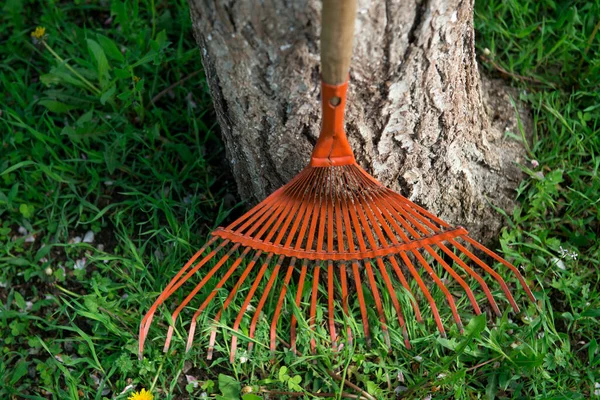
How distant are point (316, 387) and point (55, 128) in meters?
1.26

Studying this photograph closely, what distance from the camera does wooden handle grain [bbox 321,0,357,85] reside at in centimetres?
113

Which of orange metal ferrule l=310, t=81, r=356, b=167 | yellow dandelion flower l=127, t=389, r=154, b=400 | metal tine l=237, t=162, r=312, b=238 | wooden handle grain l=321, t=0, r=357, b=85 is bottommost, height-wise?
yellow dandelion flower l=127, t=389, r=154, b=400

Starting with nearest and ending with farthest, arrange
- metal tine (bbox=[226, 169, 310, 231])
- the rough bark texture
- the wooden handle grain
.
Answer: the wooden handle grain → the rough bark texture → metal tine (bbox=[226, 169, 310, 231])

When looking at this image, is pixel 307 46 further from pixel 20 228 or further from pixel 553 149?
pixel 20 228

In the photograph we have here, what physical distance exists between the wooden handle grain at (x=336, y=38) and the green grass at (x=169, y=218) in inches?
28.8

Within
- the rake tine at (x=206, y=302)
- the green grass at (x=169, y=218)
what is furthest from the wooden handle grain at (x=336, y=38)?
the green grass at (x=169, y=218)

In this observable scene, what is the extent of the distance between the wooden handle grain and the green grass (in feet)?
2.40

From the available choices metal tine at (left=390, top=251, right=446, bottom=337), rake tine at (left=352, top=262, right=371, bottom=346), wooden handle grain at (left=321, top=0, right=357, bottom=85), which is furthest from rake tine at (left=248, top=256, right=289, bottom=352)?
wooden handle grain at (left=321, top=0, right=357, bottom=85)

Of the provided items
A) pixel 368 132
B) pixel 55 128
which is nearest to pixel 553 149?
pixel 368 132

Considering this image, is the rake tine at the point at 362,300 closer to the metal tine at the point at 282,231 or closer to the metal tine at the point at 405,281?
the metal tine at the point at 405,281

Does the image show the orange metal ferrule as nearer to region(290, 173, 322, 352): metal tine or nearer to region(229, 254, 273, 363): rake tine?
region(290, 173, 322, 352): metal tine

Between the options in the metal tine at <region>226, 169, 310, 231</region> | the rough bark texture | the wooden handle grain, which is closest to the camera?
the wooden handle grain

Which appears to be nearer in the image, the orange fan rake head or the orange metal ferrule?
the orange metal ferrule

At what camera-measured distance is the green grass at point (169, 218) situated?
63.7 inches
